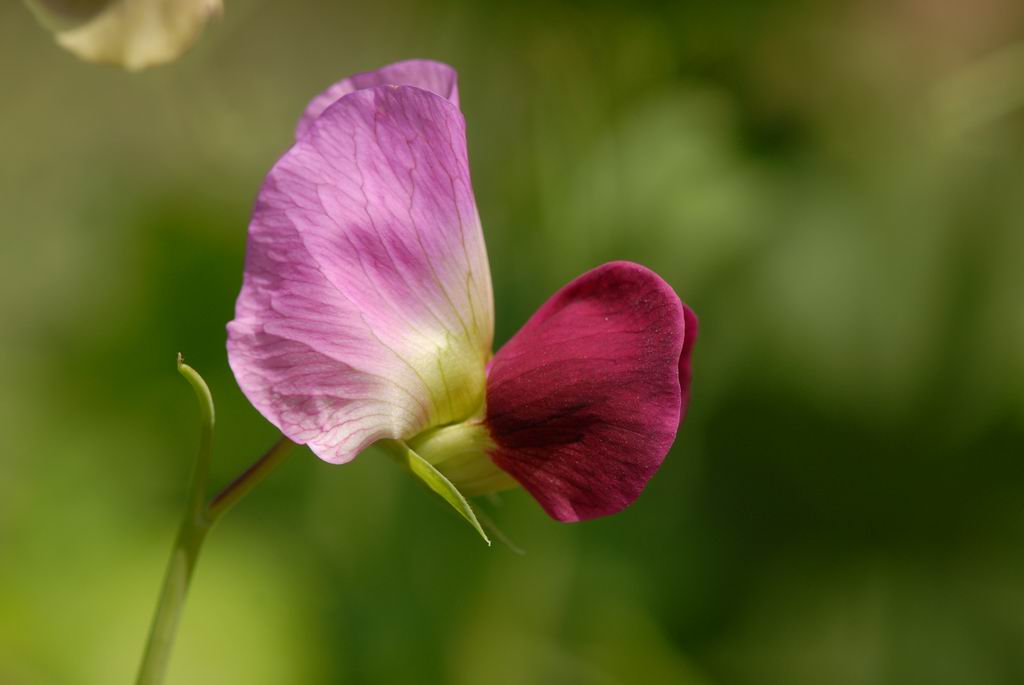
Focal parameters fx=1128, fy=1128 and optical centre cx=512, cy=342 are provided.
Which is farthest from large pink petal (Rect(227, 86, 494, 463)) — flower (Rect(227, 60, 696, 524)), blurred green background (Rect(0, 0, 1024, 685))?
blurred green background (Rect(0, 0, 1024, 685))

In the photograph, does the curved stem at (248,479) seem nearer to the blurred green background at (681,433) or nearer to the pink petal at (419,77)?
the pink petal at (419,77)

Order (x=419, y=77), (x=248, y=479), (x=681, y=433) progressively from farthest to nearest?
1. (x=681, y=433)
2. (x=419, y=77)
3. (x=248, y=479)

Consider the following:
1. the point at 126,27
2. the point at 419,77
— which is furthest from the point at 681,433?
the point at 126,27

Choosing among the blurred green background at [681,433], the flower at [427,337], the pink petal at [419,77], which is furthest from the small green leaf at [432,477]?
the blurred green background at [681,433]

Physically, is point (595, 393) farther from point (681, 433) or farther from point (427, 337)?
point (681, 433)

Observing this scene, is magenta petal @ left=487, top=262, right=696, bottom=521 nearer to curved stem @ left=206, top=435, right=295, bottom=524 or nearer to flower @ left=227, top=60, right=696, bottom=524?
flower @ left=227, top=60, right=696, bottom=524

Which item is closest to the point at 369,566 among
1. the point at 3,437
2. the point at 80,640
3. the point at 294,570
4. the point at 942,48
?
the point at 294,570

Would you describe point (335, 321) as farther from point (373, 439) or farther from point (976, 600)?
point (976, 600)
